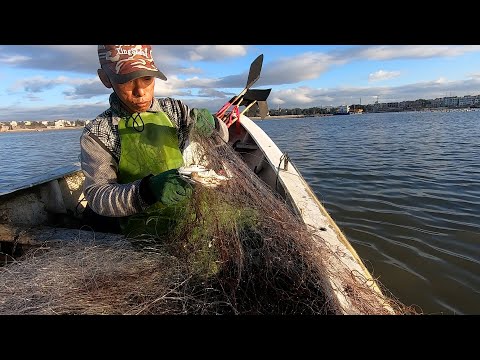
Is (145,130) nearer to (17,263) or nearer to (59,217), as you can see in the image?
(17,263)

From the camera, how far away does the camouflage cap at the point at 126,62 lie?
247 centimetres

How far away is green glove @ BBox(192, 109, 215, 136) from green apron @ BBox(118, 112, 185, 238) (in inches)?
12.0

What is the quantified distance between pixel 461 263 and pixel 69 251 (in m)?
5.52

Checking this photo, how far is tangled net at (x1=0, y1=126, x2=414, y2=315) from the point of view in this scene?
1.99 meters

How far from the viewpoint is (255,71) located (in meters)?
6.44

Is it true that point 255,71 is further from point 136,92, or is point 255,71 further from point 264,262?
point 264,262

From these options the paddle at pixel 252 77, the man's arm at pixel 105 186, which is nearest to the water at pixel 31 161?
the man's arm at pixel 105 186

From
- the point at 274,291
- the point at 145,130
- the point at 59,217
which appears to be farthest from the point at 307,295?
the point at 59,217

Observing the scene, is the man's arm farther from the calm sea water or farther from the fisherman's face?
the calm sea water

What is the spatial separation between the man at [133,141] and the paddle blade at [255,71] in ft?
11.6

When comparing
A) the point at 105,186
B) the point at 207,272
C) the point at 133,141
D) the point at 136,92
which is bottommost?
the point at 207,272

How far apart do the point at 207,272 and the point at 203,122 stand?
1435 millimetres

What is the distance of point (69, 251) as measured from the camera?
2.75 m

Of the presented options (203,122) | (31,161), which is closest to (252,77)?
(203,122)
